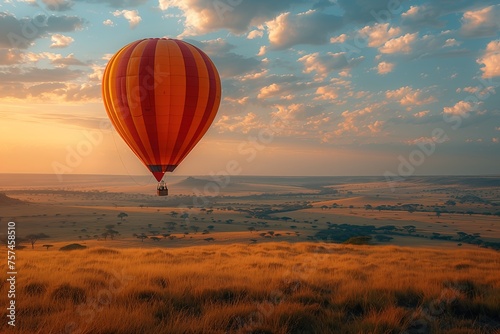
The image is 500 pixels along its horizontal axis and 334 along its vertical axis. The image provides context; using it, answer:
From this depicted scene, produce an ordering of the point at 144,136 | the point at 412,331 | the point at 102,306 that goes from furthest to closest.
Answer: the point at 144,136 < the point at 102,306 < the point at 412,331

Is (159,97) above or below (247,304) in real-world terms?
above

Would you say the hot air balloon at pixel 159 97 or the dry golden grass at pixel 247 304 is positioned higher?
the hot air balloon at pixel 159 97

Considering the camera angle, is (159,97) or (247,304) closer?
(247,304)

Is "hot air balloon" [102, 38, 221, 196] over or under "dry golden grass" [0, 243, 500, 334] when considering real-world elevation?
over

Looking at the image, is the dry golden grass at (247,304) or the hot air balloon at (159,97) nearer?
the dry golden grass at (247,304)

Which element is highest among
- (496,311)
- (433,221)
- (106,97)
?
(106,97)

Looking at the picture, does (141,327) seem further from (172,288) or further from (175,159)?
(175,159)

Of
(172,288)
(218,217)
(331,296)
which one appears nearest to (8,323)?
(172,288)

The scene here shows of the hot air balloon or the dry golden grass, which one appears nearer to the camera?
the dry golden grass
